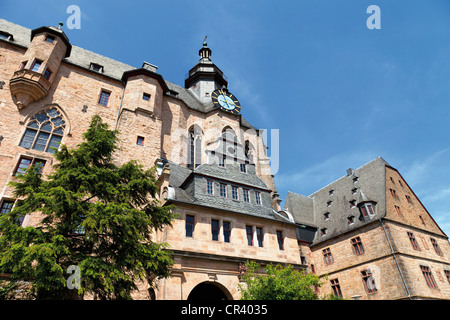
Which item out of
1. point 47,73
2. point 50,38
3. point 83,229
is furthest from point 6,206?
point 50,38

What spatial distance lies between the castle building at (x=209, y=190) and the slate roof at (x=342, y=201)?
0.14 meters

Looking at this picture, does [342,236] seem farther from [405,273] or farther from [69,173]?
[69,173]

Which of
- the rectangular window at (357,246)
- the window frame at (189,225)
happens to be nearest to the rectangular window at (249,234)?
the window frame at (189,225)

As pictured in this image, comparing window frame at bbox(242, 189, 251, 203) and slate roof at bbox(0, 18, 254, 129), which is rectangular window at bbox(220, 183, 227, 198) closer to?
window frame at bbox(242, 189, 251, 203)

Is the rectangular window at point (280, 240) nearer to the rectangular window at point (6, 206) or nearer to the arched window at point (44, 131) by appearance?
the arched window at point (44, 131)

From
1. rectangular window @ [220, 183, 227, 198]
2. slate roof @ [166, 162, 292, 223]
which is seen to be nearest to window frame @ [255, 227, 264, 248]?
slate roof @ [166, 162, 292, 223]

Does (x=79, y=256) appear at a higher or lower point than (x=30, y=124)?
lower

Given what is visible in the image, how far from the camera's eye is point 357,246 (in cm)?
2425

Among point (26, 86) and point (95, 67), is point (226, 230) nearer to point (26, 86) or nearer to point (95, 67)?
point (26, 86)

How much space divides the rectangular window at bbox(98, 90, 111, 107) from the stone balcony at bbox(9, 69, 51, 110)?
4499mm

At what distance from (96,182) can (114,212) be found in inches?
76.1

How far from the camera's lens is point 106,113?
22938mm

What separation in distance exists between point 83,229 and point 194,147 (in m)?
18.8
